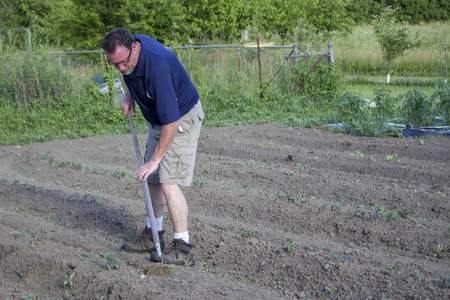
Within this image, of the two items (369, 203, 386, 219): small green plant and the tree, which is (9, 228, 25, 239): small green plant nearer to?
(369, 203, 386, 219): small green plant

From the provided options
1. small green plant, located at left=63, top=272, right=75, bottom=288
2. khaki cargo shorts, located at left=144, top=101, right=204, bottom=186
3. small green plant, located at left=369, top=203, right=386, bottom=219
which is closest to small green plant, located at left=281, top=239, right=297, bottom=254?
khaki cargo shorts, located at left=144, top=101, right=204, bottom=186

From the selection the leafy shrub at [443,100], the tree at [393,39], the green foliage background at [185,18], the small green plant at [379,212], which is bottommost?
the small green plant at [379,212]

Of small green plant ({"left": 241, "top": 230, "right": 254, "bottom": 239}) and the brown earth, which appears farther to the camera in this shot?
small green plant ({"left": 241, "top": 230, "right": 254, "bottom": 239})

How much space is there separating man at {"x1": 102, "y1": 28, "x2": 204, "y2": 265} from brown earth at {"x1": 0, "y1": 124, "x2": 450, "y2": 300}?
0.97ft

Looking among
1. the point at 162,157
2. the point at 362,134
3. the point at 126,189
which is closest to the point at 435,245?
the point at 162,157

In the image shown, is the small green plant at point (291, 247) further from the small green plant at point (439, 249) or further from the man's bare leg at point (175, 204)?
the small green plant at point (439, 249)

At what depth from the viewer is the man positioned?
3080 mm

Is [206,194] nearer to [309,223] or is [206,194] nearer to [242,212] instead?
[242,212]

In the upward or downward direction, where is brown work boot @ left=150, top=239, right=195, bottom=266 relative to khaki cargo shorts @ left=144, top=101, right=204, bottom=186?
downward

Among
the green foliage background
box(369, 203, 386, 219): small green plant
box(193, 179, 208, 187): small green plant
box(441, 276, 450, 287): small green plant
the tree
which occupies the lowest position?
box(369, 203, 386, 219): small green plant

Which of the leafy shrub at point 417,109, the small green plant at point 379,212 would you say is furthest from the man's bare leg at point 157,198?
the leafy shrub at point 417,109

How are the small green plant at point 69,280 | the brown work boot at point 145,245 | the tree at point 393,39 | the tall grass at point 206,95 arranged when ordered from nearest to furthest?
the small green plant at point 69,280, the brown work boot at point 145,245, the tall grass at point 206,95, the tree at point 393,39

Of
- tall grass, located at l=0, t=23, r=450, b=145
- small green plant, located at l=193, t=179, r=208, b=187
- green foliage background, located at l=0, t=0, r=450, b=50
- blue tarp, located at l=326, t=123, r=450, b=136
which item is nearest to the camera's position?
small green plant, located at l=193, t=179, r=208, b=187

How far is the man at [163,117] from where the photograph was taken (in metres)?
3.08
